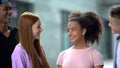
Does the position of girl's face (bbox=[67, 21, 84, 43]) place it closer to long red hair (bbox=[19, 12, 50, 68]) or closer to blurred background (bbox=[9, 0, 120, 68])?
long red hair (bbox=[19, 12, 50, 68])

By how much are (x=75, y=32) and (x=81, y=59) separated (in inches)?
9.1

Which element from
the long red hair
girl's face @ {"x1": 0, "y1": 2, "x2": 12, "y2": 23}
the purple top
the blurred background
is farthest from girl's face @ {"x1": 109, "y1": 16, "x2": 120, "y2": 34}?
the blurred background

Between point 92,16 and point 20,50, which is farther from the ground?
point 92,16

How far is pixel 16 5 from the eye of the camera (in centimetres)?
970

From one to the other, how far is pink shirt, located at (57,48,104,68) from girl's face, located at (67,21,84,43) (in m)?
0.10

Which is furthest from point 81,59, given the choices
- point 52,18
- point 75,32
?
point 52,18

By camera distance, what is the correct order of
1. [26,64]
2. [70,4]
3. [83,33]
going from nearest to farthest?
1. [26,64]
2. [83,33]
3. [70,4]

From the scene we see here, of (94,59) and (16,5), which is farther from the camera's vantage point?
(16,5)

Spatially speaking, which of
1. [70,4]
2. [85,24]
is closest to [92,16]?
[85,24]

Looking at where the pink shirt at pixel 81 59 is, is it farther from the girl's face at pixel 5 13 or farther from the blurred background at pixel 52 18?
the blurred background at pixel 52 18

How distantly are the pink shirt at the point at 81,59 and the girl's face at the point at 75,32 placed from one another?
0.33ft

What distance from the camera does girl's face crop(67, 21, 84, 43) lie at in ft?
9.64

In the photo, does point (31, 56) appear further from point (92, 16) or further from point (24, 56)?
point (92, 16)

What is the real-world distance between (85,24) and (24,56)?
1.96 feet
